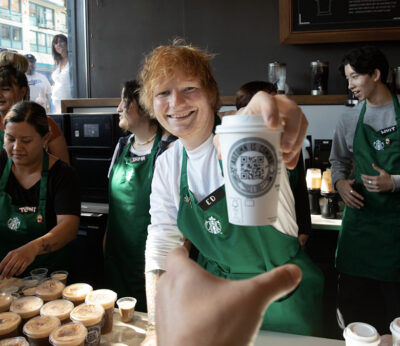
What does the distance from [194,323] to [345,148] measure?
2.39 metres

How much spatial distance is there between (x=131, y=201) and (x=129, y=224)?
0.14m

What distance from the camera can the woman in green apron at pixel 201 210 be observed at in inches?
47.1

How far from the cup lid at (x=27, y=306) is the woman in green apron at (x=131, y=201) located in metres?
1.05

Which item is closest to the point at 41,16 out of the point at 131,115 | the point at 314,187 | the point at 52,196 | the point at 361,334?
the point at 131,115

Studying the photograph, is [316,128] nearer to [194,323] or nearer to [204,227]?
[204,227]

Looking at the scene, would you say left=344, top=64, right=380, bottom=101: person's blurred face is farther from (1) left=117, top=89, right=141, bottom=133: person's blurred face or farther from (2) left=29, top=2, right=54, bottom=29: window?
(2) left=29, top=2, right=54, bottom=29: window

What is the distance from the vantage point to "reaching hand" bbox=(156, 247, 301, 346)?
1.38 ft

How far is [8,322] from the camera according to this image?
3.93ft

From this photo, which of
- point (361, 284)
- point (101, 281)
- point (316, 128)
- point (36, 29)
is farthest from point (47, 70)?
point (361, 284)

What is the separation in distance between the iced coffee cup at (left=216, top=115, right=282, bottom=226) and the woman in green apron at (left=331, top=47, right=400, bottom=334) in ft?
5.75

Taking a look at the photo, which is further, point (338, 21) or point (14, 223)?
point (338, 21)

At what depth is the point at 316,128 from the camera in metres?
3.26

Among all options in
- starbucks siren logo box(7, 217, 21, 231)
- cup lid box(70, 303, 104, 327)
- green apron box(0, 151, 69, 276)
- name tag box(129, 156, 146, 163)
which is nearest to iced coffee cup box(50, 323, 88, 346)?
cup lid box(70, 303, 104, 327)

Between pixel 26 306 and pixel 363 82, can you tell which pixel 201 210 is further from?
pixel 363 82
